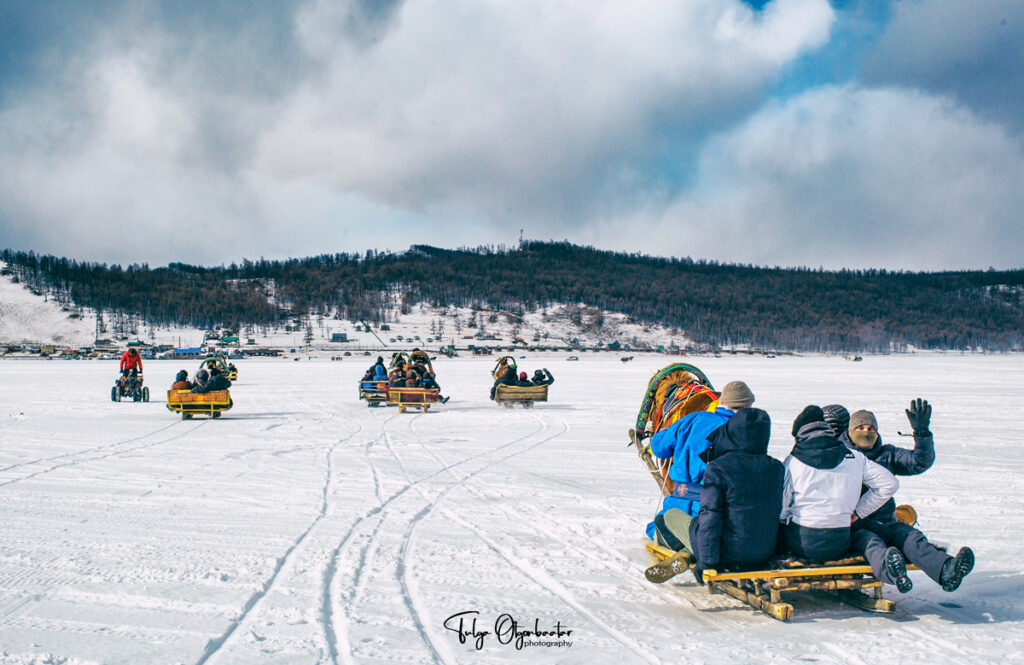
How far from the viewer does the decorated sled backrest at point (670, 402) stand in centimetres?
630

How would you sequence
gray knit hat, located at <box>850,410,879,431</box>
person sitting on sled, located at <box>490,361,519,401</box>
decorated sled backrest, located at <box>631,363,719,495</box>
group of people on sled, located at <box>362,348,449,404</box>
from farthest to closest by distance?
person sitting on sled, located at <box>490,361,519,401</box>
group of people on sled, located at <box>362,348,449,404</box>
decorated sled backrest, located at <box>631,363,719,495</box>
gray knit hat, located at <box>850,410,879,431</box>

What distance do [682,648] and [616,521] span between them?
3288 mm

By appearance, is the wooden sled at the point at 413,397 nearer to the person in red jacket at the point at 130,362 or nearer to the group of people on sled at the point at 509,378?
the group of people on sled at the point at 509,378

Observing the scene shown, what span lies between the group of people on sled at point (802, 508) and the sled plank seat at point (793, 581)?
0.21 feet

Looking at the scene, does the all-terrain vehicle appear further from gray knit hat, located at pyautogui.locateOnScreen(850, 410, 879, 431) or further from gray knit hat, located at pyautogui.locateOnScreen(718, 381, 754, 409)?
gray knit hat, located at pyautogui.locateOnScreen(850, 410, 879, 431)

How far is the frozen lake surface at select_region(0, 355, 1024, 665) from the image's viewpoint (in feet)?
13.9

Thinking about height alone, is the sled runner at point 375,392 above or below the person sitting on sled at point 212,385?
below

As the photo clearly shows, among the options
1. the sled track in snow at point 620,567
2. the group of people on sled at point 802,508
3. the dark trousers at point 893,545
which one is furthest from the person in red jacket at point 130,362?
the dark trousers at point 893,545

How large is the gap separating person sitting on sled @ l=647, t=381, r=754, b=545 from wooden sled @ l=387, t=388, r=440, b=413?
1451 cm

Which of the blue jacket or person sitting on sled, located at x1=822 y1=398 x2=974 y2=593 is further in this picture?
the blue jacket

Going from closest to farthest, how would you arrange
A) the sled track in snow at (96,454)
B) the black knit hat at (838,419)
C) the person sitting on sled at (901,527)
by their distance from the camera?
the person sitting on sled at (901,527) < the black knit hat at (838,419) < the sled track in snow at (96,454)

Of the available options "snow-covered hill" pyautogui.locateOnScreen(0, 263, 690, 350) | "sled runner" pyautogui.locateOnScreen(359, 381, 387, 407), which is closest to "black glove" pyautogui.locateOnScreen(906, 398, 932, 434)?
"sled runner" pyautogui.locateOnScreen(359, 381, 387, 407)

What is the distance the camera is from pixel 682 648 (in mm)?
4223

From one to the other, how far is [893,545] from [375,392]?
1756 centimetres
